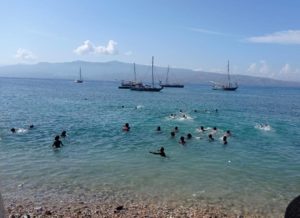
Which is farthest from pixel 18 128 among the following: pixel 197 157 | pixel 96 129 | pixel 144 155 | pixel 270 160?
pixel 270 160

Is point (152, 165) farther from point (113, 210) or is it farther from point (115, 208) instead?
point (113, 210)

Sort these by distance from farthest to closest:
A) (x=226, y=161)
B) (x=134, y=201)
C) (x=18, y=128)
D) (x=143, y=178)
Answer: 1. (x=18, y=128)
2. (x=226, y=161)
3. (x=143, y=178)
4. (x=134, y=201)

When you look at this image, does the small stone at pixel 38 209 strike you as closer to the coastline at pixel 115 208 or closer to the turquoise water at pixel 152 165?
the coastline at pixel 115 208

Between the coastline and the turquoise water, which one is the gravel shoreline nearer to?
the coastline

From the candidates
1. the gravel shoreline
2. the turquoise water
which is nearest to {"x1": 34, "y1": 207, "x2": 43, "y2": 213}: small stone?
→ the gravel shoreline

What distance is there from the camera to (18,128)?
→ 4091 cm

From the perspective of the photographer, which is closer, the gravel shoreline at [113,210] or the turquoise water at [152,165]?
the gravel shoreline at [113,210]

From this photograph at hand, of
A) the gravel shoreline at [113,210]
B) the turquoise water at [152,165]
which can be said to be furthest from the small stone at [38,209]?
the turquoise water at [152,165]

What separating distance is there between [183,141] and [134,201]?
16187 mm

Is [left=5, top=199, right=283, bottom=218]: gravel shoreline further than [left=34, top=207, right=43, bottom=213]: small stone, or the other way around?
[left=34, top=207, right=43, bottom=213]: small stone

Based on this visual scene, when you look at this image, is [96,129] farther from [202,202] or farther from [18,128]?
[202,202]

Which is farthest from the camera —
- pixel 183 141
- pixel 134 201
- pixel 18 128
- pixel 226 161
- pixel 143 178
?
pixel 18 128

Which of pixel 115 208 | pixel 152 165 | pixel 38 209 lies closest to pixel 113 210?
pixel 115 208

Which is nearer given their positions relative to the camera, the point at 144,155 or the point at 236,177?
the point at 236,177
